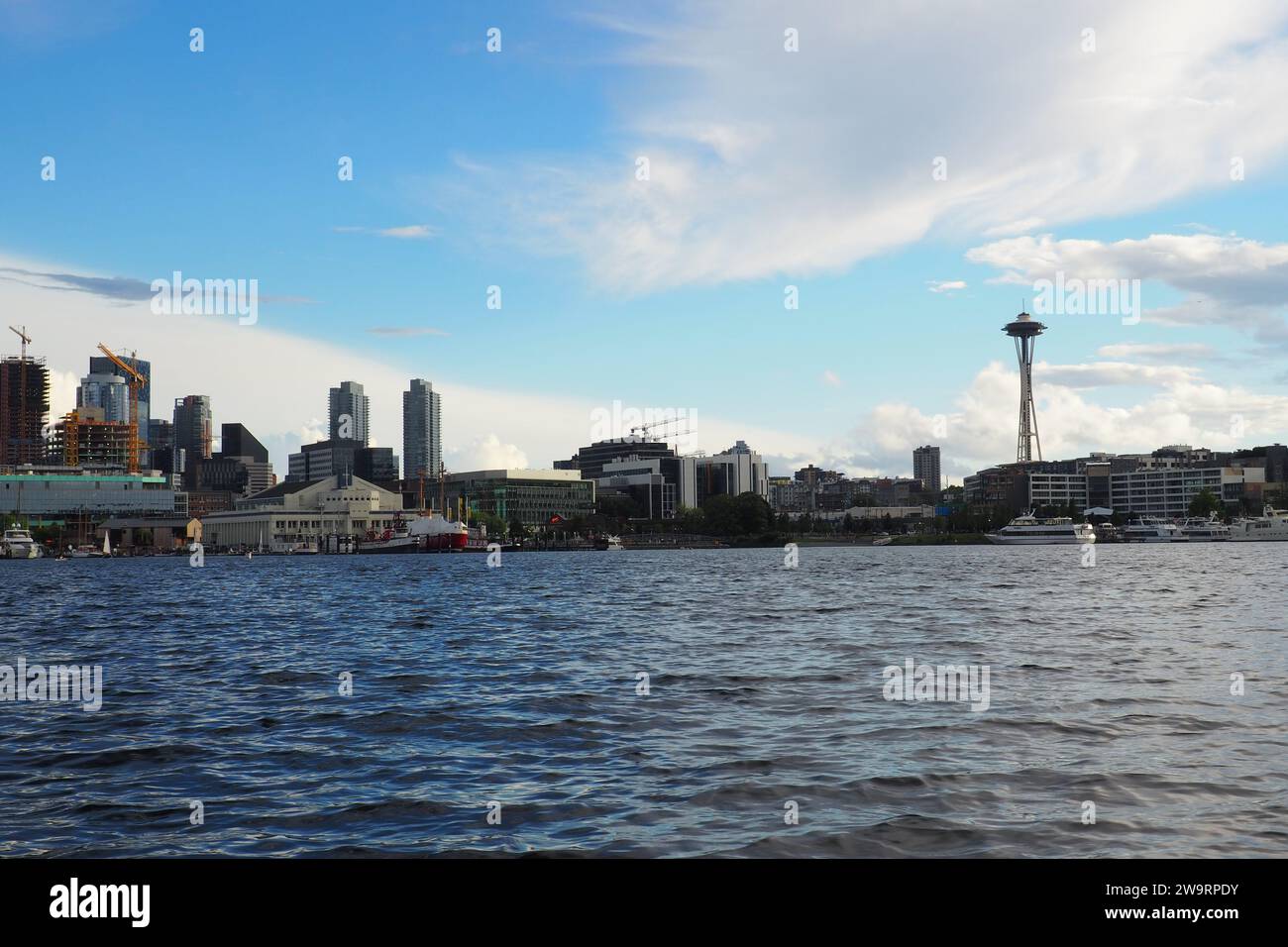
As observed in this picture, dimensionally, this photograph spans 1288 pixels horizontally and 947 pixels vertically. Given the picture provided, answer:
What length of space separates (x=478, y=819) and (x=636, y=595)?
179ft

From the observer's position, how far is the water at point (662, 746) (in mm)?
12672

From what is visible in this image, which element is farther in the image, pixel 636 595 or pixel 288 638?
pixel 636 595

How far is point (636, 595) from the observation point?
223 feet

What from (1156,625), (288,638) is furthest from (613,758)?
(1156,625)

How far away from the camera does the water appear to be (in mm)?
12672

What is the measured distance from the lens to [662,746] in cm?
1786

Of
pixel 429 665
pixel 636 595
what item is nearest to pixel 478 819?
pixel 429 665
